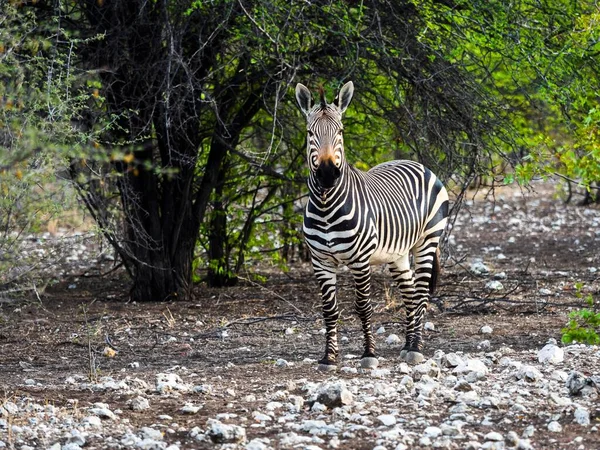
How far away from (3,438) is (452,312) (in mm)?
5885

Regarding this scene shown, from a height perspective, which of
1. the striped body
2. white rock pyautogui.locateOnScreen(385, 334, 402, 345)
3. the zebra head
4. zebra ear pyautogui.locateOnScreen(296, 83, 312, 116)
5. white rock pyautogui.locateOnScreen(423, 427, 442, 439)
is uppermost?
zebra ear pyautogui.locateOnScreen(296, 83, 312, 116)

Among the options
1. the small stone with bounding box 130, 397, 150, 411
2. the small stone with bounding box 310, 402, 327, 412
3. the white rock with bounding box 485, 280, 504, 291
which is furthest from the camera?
the white rock with bounding box 485, 280, 504, 291

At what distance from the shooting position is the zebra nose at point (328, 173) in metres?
7.58

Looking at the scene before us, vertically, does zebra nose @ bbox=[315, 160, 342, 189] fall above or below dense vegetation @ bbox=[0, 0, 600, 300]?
below

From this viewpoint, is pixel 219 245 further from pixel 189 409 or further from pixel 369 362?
pixel 189 409

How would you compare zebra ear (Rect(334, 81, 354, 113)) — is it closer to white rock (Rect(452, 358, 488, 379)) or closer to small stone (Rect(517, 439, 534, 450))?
white rock (Rect(452, 358, 488, 379))

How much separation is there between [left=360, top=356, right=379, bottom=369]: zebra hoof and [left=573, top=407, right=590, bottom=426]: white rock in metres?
2.20

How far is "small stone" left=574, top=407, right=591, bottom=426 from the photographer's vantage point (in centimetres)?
580

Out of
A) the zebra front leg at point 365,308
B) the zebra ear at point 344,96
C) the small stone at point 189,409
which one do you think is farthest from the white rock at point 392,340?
the small stone at point 189,409

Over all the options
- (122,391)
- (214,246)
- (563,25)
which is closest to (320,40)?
(563,25)

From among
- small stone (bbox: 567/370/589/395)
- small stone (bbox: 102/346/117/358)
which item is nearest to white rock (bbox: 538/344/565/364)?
small stone (bbox: 567/370/589/395)

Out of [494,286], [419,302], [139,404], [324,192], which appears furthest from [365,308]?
[494,286]

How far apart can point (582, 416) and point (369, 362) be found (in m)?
2.29

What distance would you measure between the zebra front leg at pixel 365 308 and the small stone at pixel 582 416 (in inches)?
86.7
